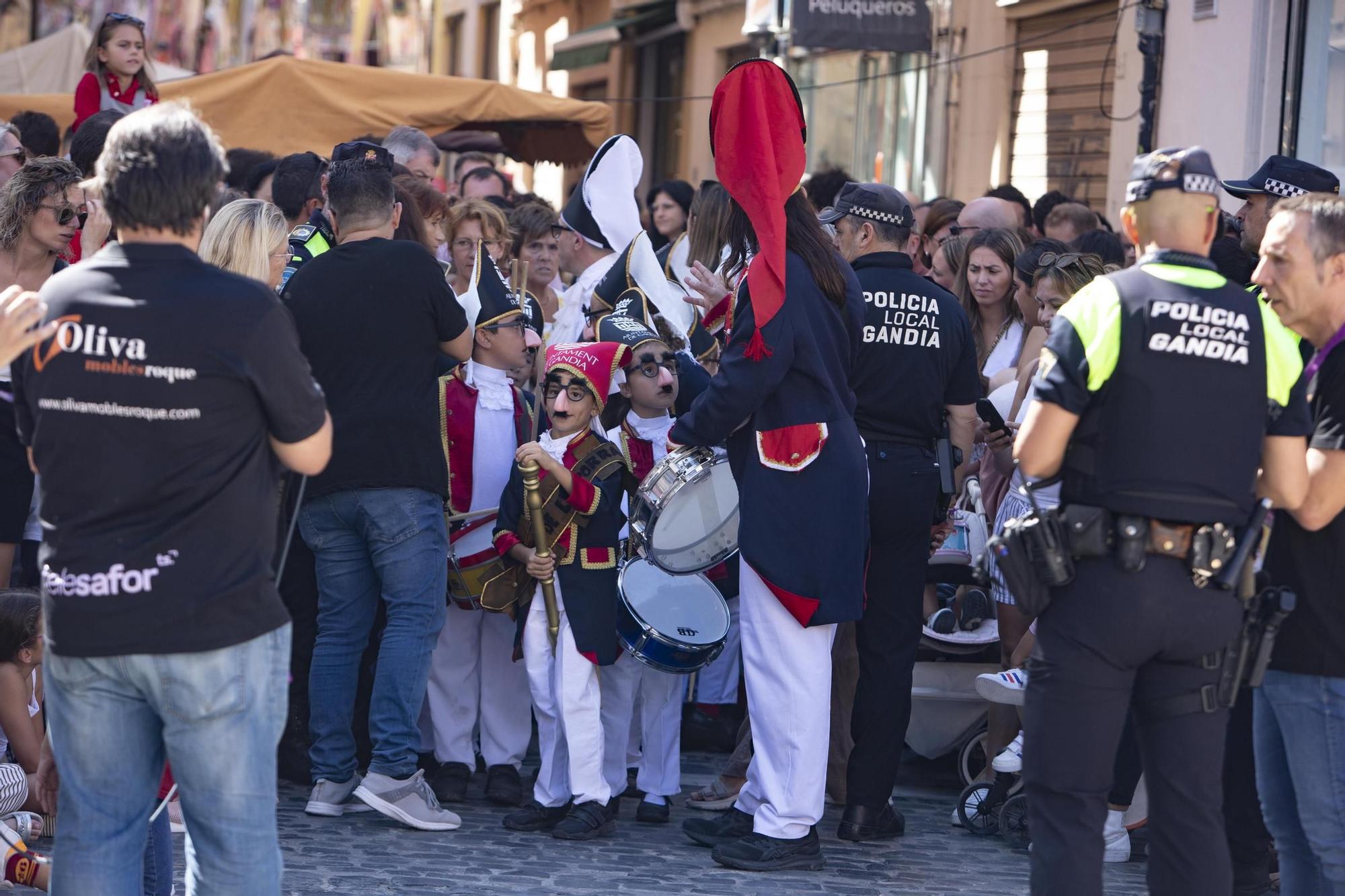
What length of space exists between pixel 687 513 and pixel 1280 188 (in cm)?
234

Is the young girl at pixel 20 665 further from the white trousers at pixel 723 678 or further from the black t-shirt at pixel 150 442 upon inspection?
the white trousers at pixel 723 678

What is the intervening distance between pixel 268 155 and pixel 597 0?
620 inches

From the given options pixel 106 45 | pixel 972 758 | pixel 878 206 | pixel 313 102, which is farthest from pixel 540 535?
pixel 313 102

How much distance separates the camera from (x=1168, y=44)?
1055cm

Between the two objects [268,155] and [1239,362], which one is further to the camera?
[268,155]

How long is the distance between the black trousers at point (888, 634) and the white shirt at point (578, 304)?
2.10m

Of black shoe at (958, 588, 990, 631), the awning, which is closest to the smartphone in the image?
black shoe at (958, 588, 990, 631)

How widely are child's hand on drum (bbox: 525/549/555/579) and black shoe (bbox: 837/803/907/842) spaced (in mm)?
1346

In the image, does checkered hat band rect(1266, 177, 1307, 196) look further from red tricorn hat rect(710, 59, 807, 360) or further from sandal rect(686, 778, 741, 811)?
sandal rect(686, 778, 741, 811)

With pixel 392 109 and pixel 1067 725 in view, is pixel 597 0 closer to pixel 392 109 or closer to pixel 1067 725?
pixel 392 109

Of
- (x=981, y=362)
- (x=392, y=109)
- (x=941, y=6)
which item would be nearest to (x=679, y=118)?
(x=941, y=6)

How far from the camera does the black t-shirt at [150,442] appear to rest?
333 centimetres

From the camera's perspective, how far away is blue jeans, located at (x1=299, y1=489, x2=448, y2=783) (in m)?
5.64

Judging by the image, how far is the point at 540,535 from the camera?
5.68m
